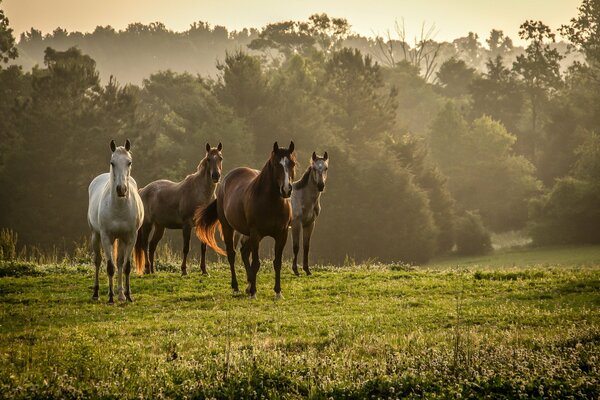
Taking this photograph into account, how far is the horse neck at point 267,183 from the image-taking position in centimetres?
1519

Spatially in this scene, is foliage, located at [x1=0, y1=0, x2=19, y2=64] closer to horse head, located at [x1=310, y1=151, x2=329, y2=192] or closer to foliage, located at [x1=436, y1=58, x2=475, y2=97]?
horse head, located at [x1=310, y1=151, x2=329, y2=192]

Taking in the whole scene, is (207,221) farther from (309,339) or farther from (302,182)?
(309,339)

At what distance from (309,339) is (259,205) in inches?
193

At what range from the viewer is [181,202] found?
68.7 feet

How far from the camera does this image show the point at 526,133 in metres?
82.8

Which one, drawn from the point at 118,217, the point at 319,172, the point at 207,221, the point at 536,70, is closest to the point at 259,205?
the point at 118,217

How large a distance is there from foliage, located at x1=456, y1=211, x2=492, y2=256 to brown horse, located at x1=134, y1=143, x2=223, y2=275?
4194cm

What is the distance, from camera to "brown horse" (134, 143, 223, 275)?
66.1ft

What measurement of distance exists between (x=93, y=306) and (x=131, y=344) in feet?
13.7

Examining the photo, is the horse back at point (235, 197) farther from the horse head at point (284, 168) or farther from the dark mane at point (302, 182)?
the dark mane at point (302, 182)

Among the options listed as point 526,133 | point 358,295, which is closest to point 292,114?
point 526,133

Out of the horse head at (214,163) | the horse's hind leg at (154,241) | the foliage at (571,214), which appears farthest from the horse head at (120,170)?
the foliage at (571,214)

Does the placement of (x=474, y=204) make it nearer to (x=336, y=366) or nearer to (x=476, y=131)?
(x=476, y=131)

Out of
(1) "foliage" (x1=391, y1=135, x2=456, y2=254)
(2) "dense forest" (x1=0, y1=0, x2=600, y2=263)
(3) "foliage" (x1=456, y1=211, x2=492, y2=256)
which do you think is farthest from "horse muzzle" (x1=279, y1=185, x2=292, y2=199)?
(3) "foliage" (x1=456, y1=211, x2=492, y2=256)
